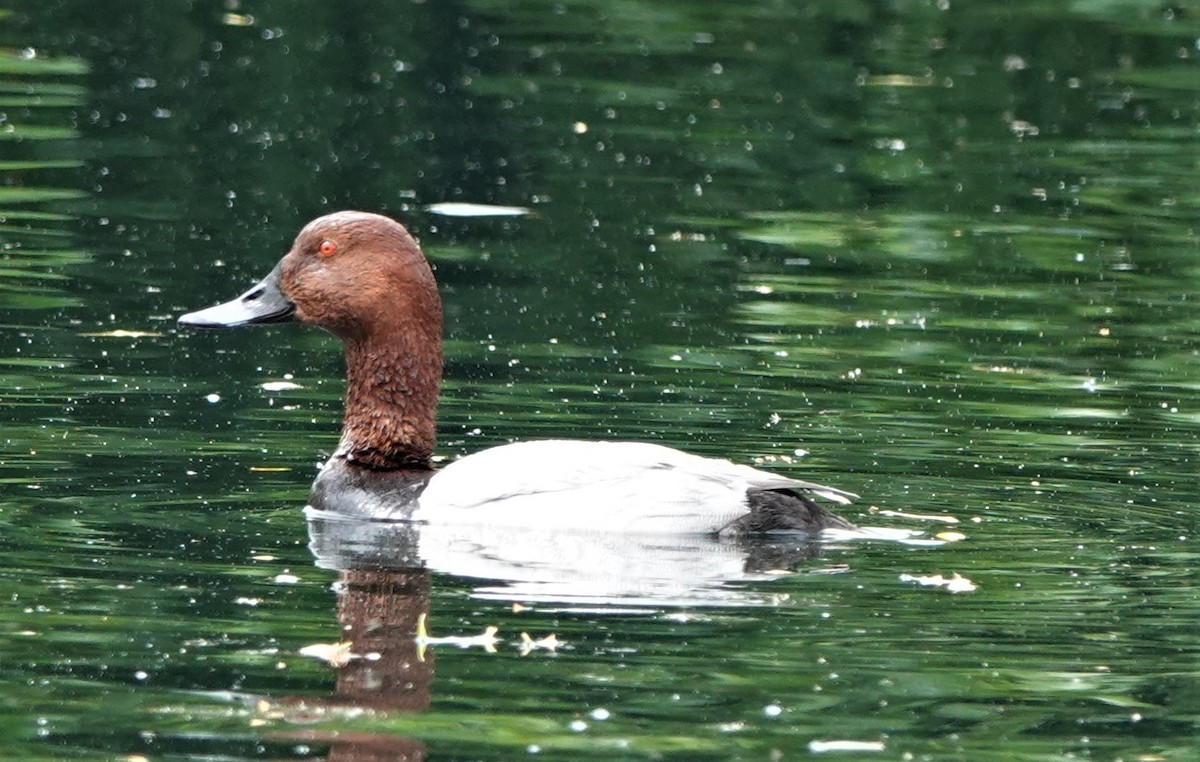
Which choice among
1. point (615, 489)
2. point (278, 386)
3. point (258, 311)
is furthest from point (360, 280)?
point (278, 386)

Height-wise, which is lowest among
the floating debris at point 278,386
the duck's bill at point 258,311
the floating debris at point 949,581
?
the floating debris at point 949,581

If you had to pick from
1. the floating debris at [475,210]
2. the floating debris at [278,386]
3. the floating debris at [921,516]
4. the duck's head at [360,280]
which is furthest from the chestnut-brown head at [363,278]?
the floating debris at [475,210]

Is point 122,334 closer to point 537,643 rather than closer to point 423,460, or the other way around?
point 423,460

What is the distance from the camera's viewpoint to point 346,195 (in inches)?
687

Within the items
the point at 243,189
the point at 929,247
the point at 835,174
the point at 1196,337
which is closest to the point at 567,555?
the point at 1196,337

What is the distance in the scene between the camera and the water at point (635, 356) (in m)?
7.31

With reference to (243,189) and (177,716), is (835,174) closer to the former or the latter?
(243,189)

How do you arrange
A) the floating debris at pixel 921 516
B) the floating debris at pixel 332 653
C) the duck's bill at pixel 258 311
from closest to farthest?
the floating debris at pixel 332 653 < the floating debris at pixel 921 516 < the duck's bill at pixel 258 311

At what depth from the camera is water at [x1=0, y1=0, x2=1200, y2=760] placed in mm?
7309

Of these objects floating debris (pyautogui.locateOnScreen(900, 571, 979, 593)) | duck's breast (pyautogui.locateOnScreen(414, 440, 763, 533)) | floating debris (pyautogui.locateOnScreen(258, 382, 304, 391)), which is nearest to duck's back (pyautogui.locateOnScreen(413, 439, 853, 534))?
duck's breast (pyautogui.locateOnScreen(414, 440, 763, 533))

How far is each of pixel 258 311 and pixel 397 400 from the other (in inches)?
29.3

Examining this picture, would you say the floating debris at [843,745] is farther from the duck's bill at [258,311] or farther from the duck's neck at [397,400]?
the duck's bill at [258,311]

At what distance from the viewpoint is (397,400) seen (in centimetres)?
1045

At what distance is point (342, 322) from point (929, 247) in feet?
23.0
